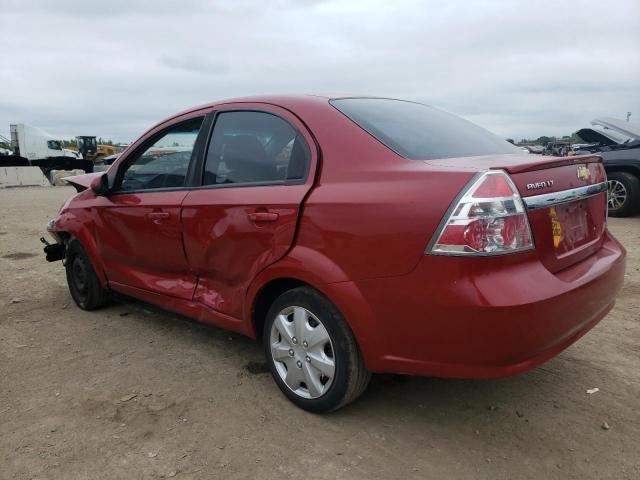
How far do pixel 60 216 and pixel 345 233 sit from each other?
322cm

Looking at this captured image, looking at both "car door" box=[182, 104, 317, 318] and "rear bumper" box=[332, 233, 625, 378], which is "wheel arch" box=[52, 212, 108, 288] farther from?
"rear bumper" box=[332, 233, 625, 378]

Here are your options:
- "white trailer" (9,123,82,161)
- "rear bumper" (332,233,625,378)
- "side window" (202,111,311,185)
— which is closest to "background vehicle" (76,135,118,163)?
"white trailer" (9,123,82,161)

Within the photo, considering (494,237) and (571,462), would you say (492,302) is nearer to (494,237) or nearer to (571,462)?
(494,237)

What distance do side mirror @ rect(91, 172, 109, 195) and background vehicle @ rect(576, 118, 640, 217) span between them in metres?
7.44

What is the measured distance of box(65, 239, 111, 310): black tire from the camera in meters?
4.36

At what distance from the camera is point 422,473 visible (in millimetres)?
2219

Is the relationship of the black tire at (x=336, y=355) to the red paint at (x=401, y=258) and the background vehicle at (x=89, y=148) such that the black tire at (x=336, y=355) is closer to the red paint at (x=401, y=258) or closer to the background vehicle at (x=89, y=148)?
the red paint at (x=401, y=258)

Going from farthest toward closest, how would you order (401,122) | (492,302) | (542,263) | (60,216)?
(60,216) → (401,122) → (542,263) → (492,302)

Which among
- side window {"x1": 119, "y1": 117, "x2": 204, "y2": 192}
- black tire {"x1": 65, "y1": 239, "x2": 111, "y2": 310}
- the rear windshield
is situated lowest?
black tire {"x1": 65, "y1": 239, "x2": 111, "y2": 310}

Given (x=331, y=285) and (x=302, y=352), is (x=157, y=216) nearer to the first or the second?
(x=302, y=352)

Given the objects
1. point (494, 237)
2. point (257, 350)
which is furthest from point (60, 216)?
point (494, 237)

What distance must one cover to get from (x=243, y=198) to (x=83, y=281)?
7.71 ft

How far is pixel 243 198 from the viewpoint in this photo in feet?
9.25

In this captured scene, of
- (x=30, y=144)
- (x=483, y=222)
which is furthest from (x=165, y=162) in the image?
(x=30, y=144)
